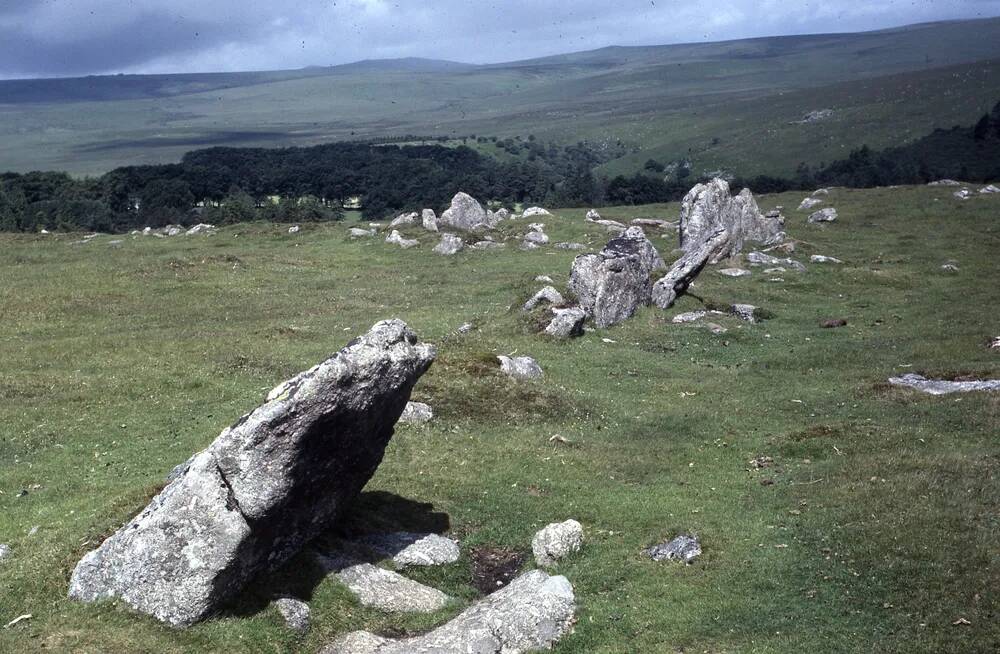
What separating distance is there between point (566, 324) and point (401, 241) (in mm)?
37681

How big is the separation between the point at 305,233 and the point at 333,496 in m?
70.9

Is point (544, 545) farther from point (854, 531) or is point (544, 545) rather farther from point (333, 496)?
point (854, 531)

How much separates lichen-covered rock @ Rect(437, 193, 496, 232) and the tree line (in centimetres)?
3537

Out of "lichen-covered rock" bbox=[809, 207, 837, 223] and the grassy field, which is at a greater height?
the grassy field

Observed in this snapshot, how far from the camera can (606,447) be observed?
3111 cm

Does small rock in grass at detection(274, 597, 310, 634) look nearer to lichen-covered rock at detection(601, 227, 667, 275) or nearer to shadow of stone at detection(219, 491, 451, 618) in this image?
shadow of stone at detection(219, 491, 451, 618)

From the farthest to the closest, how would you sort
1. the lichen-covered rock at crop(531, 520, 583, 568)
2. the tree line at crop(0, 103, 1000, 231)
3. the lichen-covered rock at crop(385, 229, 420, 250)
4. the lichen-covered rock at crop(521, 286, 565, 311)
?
1. the tree line at crop(0, 103, 1000, 231)
2. the lichen-covered rock at crop(385, 229, 420, 250)
3. the lichen-covered rock at crop(521, 286, 565, 311)
4. the lichen-covered rock at crop(531, 520, 583, 568)

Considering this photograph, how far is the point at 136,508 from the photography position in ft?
72.1

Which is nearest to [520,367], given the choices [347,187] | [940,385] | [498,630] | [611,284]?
[611,284]

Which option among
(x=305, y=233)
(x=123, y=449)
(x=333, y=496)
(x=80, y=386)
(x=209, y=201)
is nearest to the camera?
(x=333, y=496)

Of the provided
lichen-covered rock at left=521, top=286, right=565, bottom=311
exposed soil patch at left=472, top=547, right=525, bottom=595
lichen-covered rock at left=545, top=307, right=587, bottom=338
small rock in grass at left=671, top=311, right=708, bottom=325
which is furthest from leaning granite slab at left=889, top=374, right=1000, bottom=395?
exposed soil patch at left=472, top=547, right=525, bottom=595

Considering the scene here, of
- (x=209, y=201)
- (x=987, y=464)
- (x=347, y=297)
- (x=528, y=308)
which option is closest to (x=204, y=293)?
(x=347, y=297)

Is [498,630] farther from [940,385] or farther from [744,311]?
[744,311]

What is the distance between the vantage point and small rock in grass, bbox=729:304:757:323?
1956 inches
